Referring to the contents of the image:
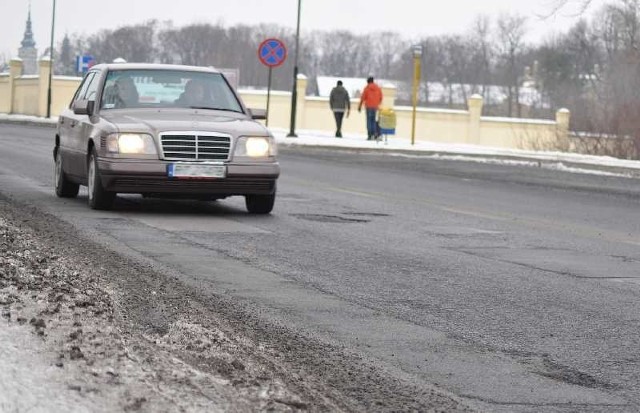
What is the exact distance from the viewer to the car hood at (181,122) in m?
14.6

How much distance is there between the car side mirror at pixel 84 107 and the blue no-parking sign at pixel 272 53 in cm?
2630

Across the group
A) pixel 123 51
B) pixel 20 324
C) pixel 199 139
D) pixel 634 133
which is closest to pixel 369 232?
pixel 199 139

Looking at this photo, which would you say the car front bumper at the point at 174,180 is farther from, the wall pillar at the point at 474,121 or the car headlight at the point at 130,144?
the wall pillar at the point at 474,121

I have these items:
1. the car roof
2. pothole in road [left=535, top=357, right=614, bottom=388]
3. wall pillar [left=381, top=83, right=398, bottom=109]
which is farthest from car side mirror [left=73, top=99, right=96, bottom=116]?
wall pillar [left=381, top=83, right=398, bottom=109]

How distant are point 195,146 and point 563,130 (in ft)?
116

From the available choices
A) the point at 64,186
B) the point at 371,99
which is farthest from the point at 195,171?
the point at 371,99

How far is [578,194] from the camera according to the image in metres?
22.2

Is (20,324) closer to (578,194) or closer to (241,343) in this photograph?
(241,343)

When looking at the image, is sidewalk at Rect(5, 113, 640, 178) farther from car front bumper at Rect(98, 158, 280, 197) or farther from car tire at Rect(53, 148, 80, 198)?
car front bumper at Rect(98, 158, 280, 197)

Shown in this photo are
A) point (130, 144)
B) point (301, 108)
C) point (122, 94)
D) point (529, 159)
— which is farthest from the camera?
point (301, 108)

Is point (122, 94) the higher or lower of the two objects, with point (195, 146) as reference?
higher

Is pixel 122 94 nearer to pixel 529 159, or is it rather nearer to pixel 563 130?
pixel 529 159

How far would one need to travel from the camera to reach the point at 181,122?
14836 millimetres

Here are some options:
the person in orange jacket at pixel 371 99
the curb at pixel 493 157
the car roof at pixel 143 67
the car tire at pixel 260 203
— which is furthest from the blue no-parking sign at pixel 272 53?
the car tire at pixel 260 203
